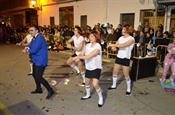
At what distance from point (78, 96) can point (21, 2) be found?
2273 centimetres

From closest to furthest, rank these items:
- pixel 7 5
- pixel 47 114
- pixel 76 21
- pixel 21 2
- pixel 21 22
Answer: pixel 47 114 < pixel 76 21 < pixel 21 2 < pixel 21 22 < pixel 7 5

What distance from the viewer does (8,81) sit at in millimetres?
6637

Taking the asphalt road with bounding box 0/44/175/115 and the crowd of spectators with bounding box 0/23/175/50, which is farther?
the crowd of spectators with bounding box 0/23/175/50

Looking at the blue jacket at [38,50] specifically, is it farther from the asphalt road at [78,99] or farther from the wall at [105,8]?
the wall at [105,8]

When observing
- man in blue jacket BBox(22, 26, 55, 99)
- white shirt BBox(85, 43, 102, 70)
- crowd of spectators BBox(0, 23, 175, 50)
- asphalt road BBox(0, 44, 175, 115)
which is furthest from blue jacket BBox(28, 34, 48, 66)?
crowd of spectators BBox(0, 23, 175, 50)

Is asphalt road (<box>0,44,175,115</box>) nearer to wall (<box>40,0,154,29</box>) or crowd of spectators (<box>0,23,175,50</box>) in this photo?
crowd of spectators (<box>0,23,175,50</box>)

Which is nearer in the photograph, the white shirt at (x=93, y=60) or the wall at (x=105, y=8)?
the white shirt at (x=93, y=60)

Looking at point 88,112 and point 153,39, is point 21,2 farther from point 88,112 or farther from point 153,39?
point 88,112

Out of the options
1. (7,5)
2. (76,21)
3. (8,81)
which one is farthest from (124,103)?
(7,5)

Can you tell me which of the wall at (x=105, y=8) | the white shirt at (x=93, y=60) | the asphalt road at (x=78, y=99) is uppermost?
the wall at (x=105, y=8)

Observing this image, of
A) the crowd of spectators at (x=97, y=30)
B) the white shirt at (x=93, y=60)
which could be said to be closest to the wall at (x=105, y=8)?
the crowd of spectators at (x=97, y=30)

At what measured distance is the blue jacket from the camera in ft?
15.4

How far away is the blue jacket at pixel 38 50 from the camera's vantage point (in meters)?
4.69

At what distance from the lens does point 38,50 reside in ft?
15.6
